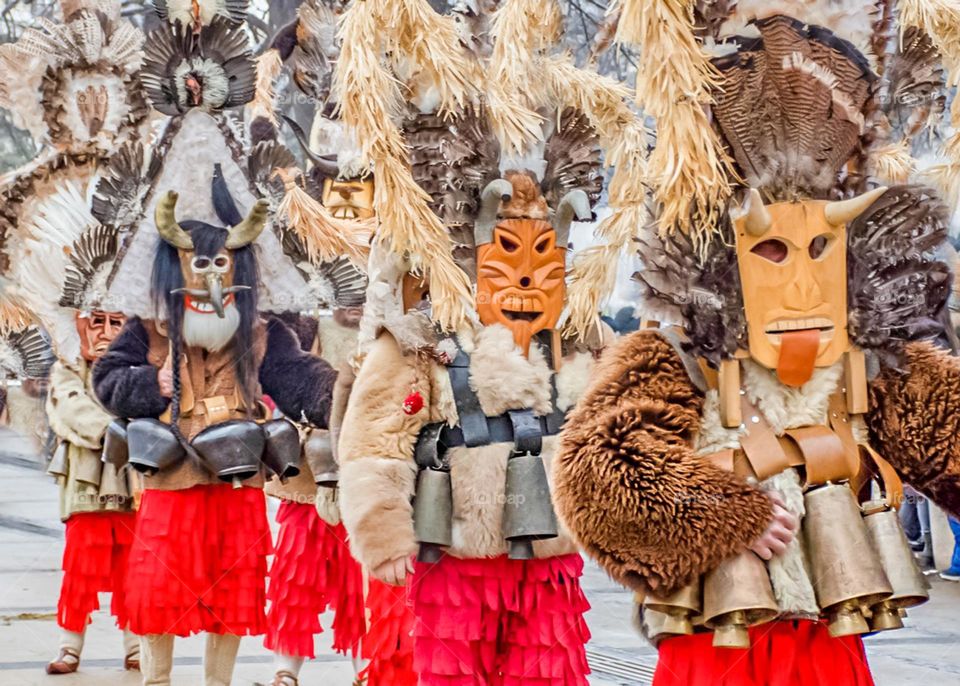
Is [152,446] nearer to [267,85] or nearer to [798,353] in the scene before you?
[798,353]

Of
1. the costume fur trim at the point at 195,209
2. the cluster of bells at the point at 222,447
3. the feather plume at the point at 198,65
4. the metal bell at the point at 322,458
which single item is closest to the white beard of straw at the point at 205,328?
the costume fur trim at the point at 195,209

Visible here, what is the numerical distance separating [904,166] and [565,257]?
130 cm

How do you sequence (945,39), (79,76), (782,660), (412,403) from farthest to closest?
1. (79,76)
2. (412,403)
3. (945,39)
4. (782,660)

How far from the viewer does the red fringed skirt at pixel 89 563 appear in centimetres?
691

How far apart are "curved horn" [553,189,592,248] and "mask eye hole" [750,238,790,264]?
136cm

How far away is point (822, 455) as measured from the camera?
333cm

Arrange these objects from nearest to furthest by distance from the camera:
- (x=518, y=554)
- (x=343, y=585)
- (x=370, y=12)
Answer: (x=518, y=554) < (x=370, y=12) < (x=343, y=585)

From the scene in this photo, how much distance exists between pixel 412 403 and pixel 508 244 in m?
0.62

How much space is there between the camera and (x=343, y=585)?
643cm

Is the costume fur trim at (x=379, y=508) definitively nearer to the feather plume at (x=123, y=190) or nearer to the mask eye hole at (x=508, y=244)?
the mask eye hole at (x=508, y=244)

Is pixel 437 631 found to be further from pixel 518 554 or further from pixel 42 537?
pixel 42 537

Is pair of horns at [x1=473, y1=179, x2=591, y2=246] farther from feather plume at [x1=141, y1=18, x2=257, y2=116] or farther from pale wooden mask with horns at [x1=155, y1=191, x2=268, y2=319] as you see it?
feather plume at [x1=141, y1=18, x2=257, y2=116]

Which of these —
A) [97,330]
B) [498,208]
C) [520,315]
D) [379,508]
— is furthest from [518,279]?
[97,330]

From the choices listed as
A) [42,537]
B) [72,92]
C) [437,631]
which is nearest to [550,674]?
[437,631]
